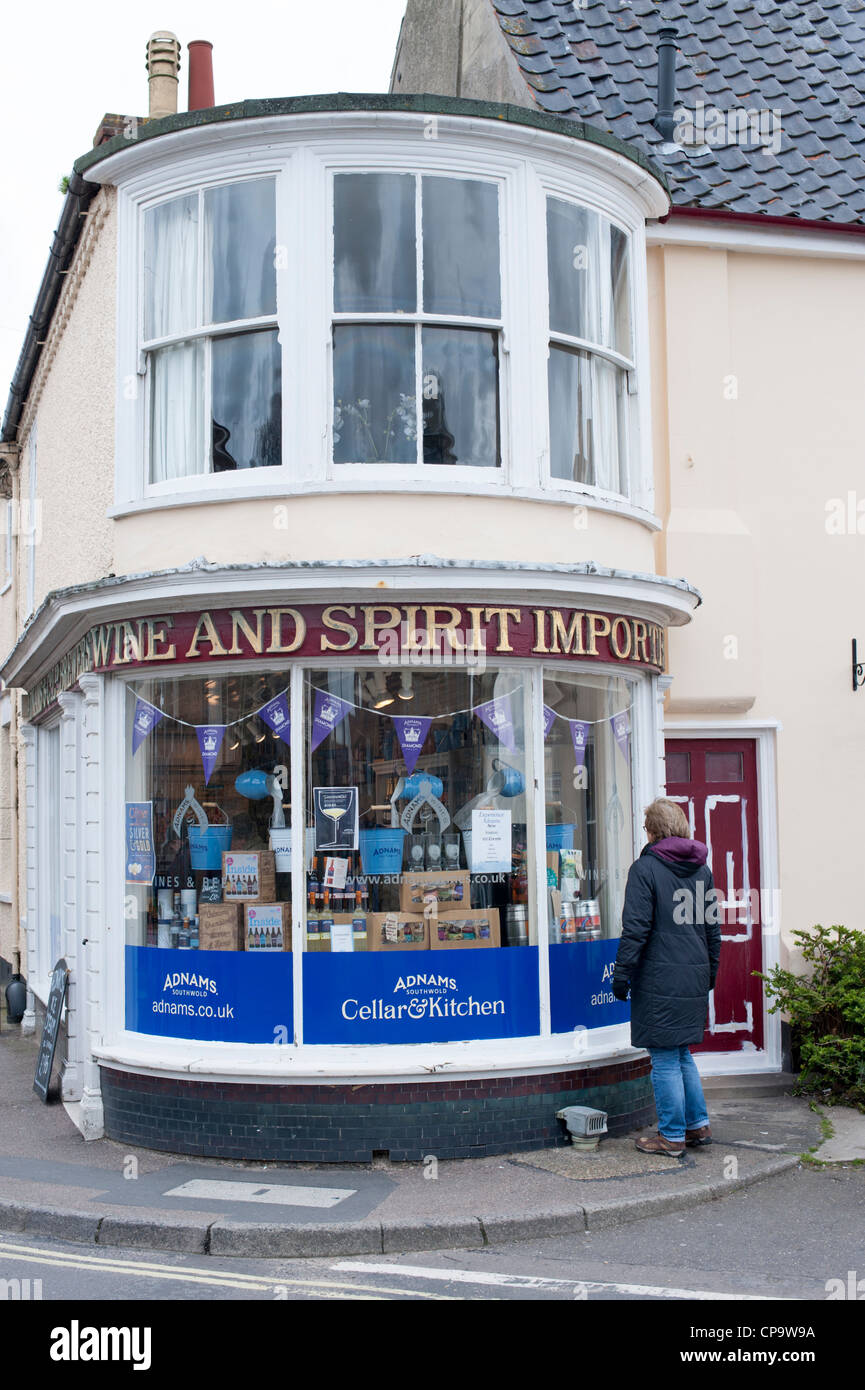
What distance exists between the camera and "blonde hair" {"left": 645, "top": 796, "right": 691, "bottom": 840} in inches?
338

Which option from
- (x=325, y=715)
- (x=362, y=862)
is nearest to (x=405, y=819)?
(x=362, y=862)

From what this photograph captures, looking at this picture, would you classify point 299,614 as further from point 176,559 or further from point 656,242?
point 656,242

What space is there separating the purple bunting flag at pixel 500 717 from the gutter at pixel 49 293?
4.70 metres

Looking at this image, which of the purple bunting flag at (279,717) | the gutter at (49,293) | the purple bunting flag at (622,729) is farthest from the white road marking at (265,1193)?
the gutter at (49,293)

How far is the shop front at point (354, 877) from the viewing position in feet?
27.7

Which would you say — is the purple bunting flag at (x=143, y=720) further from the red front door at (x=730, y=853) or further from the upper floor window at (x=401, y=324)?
the red front door at (x=730, y=853)

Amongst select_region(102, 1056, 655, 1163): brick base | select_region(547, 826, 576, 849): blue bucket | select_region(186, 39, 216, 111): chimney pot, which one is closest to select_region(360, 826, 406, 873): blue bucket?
select_region(547, 826, 576, 849): blue bucket

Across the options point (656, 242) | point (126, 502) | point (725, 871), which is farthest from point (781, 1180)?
point (656, 242)

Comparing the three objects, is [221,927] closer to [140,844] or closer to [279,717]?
[140,844]

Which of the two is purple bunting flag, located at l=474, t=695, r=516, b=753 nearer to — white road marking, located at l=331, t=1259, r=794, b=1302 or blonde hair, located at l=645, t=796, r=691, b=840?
blonde hair, located at l=645, t=796, r=691, b=840

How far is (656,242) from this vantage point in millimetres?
10578

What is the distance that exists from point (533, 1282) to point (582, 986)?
2801 mm

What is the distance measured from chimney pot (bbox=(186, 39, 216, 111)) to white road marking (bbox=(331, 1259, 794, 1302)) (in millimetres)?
9528

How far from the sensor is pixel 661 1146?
27.4 feet
